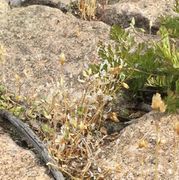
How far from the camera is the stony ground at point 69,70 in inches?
106

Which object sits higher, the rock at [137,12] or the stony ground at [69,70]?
the rock at [137,12]

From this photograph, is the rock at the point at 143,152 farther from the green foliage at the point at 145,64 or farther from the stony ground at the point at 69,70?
the green foliage at the point at 145,64

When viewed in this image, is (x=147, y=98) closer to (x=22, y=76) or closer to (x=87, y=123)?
(x=87, y=123)

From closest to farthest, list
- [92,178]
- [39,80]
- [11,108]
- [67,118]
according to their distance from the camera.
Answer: [92,178] < [67,118] < [11,108] < [39,80]

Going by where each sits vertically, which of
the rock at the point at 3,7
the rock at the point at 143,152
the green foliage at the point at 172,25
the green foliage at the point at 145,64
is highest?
the green foliage at the point at 172,25

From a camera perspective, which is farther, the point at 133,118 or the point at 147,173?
the point at 133,118

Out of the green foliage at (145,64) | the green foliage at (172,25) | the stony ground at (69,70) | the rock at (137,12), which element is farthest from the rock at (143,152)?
the rock at (137,12)

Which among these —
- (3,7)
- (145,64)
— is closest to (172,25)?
(145,64)

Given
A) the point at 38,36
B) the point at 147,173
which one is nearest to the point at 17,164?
the point at 147,173

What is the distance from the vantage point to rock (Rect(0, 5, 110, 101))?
349cm

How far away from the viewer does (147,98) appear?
10.8ft

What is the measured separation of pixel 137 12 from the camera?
448cm

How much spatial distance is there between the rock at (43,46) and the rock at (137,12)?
345mm

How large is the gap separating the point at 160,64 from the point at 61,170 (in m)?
0.86
